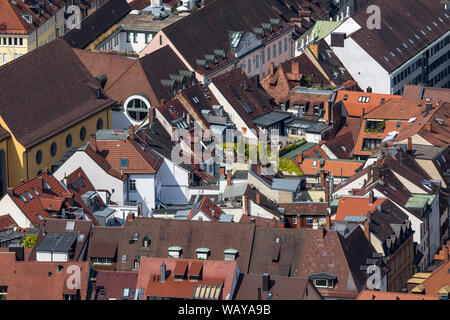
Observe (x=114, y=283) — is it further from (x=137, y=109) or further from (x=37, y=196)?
(x=137, y=109)

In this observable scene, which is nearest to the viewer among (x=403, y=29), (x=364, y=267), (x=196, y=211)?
(x=364, y=267)

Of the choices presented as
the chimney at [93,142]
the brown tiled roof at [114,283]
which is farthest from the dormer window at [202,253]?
the chimney at [93,142]

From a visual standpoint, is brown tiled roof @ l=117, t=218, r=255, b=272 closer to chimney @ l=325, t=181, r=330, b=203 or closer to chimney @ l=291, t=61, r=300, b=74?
chimney @ l=325, t=181, r=330, b=203

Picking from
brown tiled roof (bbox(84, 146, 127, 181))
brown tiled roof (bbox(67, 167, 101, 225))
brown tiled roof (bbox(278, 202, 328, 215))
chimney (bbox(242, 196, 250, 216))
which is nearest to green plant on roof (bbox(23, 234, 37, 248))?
brown tiled roof (bbox(67, 167, 101, 225))

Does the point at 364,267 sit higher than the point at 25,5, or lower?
lower

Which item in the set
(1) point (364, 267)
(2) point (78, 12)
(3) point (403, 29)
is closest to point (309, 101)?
(3) point (403, 29)

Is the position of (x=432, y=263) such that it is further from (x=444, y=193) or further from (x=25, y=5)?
(x=25, y=5)

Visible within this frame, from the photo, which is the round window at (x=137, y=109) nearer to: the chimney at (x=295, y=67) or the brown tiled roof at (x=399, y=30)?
the chimney at (x=295, y=67)

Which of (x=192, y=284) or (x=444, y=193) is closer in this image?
(x=192, y=284)
